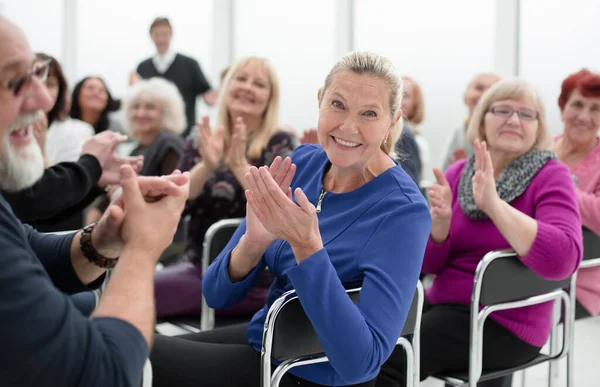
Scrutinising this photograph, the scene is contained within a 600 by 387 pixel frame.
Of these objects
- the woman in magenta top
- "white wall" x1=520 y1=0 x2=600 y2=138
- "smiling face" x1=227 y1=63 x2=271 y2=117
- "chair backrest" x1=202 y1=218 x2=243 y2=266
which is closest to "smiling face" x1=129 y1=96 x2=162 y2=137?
"smiling face" x1=227 y1=63 x2=271 y2=117

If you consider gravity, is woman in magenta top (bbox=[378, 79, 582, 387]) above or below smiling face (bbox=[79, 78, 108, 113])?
below

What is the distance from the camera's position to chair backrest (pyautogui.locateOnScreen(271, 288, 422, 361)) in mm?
1450

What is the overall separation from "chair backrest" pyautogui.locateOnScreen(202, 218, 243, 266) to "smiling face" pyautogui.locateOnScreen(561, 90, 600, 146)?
1.61m

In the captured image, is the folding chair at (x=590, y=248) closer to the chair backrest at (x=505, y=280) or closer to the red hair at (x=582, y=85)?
the chair backrest at (x=505, y=280)

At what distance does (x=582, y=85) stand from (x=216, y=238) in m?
1.77

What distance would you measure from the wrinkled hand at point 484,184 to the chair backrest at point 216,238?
0.87 meters

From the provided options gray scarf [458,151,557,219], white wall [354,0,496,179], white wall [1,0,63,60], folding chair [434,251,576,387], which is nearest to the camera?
folding chair [434,251,576,387]

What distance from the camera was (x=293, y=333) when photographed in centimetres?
146

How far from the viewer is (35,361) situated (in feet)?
2.88

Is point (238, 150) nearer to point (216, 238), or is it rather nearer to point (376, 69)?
point (216, 238)

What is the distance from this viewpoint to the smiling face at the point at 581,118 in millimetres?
2957

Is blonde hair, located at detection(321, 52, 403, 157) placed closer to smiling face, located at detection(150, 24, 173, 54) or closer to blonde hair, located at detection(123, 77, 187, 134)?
blonde hair, located at detection(123, 77, 187, 134)

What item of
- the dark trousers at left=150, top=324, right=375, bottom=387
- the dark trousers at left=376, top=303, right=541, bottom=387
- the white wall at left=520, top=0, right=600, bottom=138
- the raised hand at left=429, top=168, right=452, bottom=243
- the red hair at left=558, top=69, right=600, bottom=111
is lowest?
the dark trousers at left=376, top=303, right=541, bottom=387

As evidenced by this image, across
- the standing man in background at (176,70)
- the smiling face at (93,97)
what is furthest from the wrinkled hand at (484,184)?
the standing man in background at (176,70)
